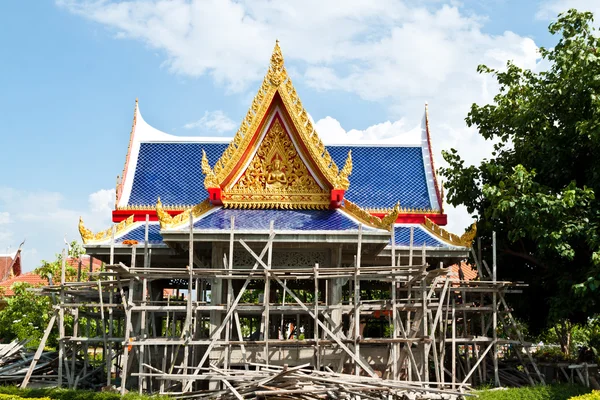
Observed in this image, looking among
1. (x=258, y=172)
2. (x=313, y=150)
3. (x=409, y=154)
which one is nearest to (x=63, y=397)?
(x=258, y=172)

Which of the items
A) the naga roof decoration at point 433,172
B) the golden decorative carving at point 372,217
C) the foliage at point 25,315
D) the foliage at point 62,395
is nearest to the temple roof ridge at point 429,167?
the naga roof decoration at point 433,172

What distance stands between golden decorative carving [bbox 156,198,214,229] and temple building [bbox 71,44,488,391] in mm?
25

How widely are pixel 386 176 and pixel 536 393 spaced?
6.22 m

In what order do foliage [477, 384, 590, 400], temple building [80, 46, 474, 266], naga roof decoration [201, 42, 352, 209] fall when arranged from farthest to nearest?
naga roof decoration [201, 42, 352, 209] → temple building [80, 46, 474, 266] → foliage [477, 384, 590, 400]

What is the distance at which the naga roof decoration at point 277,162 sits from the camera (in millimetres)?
13477

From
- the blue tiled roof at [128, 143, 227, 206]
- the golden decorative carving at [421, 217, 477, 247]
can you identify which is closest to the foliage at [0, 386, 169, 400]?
the blue tiled roof at [128, 143, 227, 206]

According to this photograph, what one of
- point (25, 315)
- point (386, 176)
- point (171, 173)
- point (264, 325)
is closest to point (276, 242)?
point (264, 325)

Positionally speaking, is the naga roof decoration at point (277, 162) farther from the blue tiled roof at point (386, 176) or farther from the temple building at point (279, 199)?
the blue tiled roof at point (386, 176)

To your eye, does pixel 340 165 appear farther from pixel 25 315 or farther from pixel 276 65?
pixel 25 315

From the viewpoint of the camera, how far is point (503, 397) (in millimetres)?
11898

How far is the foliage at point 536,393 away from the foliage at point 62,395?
5497 mm

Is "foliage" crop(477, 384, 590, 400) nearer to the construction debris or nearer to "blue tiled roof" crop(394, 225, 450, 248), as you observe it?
"blue tiled roof" crop(394, 225, 450, 248)

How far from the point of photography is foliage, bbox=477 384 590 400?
12.0 m

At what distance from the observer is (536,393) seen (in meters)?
12.3
